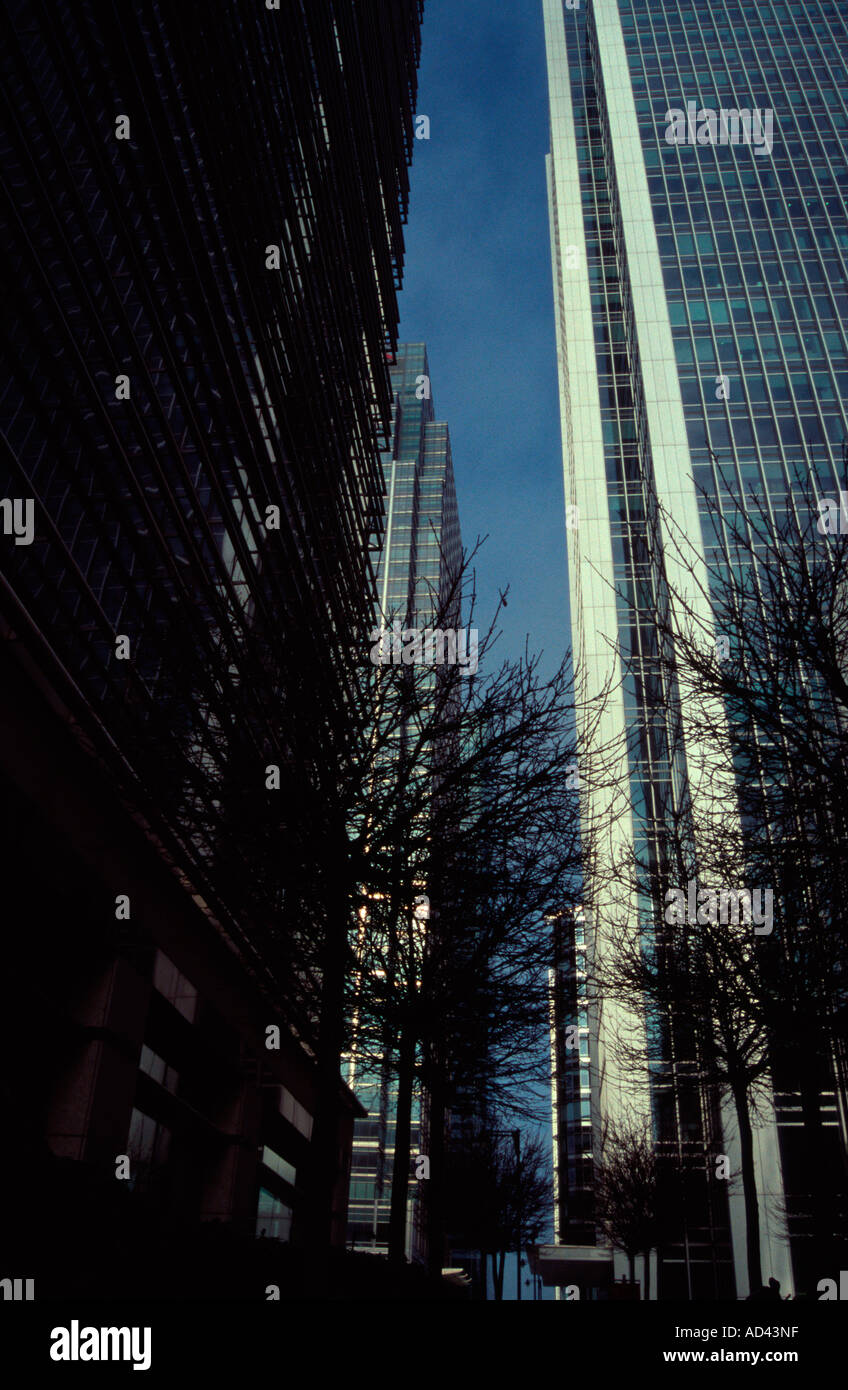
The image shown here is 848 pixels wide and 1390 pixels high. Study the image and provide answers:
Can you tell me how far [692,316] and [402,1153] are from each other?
65082 millimetres

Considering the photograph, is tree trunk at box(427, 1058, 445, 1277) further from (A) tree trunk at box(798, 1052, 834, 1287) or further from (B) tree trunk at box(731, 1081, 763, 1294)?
(A) tree trunk at box(798, 1052, 834, 1287)

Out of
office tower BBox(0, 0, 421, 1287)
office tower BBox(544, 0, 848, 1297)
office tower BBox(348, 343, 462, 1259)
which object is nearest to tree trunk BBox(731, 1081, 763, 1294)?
office tower BBox(0, 0, 421, 1287)

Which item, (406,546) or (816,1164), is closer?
(816,1164)

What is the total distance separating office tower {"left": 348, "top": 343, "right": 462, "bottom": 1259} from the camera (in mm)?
A: 88625

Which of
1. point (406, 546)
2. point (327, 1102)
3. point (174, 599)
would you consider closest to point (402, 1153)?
point (327, 1102)

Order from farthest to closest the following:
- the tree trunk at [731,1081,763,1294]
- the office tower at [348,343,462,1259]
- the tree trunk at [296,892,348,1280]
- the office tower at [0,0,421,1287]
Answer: the office tower at [348,343,462,1259]
the tree trunk at [731,1081,763,1294]
the office tower at [0,0,421,1287]
the tree trunk at [296,892,348,1280]

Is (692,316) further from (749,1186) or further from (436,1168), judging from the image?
(436,1168)

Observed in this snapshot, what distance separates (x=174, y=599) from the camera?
2136 cm

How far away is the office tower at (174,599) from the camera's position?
437 inches

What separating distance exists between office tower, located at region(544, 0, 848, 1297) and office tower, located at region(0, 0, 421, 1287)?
1051 inches

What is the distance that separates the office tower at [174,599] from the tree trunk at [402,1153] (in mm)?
2014

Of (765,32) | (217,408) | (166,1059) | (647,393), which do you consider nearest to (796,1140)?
(166,1059)

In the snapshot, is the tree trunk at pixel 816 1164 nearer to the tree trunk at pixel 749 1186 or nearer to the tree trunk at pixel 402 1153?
the tree trunk at pixel 749 1186

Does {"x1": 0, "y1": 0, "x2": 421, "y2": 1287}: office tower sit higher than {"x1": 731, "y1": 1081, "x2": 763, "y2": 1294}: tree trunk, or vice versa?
{"x1": 0, "y1": 0, "x2": 421, "y2": 1287}: office tower
